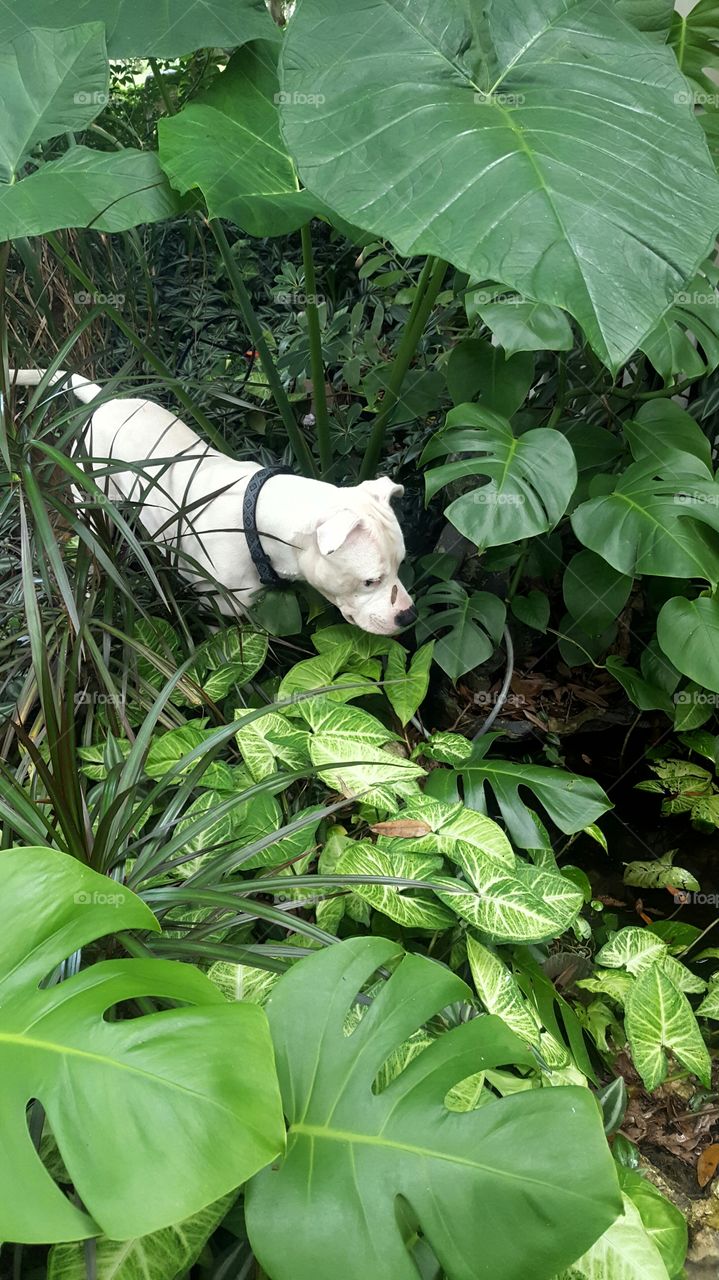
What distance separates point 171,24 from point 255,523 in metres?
0.77

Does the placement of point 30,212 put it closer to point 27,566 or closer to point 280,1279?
point 27,566

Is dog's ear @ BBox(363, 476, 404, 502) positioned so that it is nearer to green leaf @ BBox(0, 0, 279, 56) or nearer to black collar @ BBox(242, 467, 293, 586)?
black collar @ BBox(242, 467, 293, 586)

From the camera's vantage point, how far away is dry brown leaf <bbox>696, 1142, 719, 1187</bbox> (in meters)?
1.08

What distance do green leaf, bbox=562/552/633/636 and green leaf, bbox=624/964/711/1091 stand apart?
27.2 inches

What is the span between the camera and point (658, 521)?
4.17 feet

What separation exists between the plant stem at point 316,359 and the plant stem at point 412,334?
0.10 m

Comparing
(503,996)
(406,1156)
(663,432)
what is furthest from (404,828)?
(663,432)

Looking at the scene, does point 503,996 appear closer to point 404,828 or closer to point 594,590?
point 404,828

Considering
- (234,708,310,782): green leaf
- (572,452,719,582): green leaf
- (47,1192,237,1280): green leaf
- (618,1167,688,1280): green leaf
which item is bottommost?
(618,1167,688,1280): green leaf

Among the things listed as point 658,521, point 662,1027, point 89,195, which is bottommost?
point 662,1027

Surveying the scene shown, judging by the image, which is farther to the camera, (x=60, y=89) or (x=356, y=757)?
(x=60, y=89)

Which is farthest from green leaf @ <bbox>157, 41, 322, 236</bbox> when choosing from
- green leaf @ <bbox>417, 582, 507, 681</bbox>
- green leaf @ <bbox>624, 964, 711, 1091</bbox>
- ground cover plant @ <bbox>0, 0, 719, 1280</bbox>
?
green leaf @ <bbox>624, 964, 711, 1091</bbox>

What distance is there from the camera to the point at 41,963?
628 millimetres

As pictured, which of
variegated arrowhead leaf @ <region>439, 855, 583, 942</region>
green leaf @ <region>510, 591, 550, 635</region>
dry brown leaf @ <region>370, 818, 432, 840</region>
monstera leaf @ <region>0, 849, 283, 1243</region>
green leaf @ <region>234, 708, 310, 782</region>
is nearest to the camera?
monstera leaf @ <region>0, 849, 283, 1243</region>
